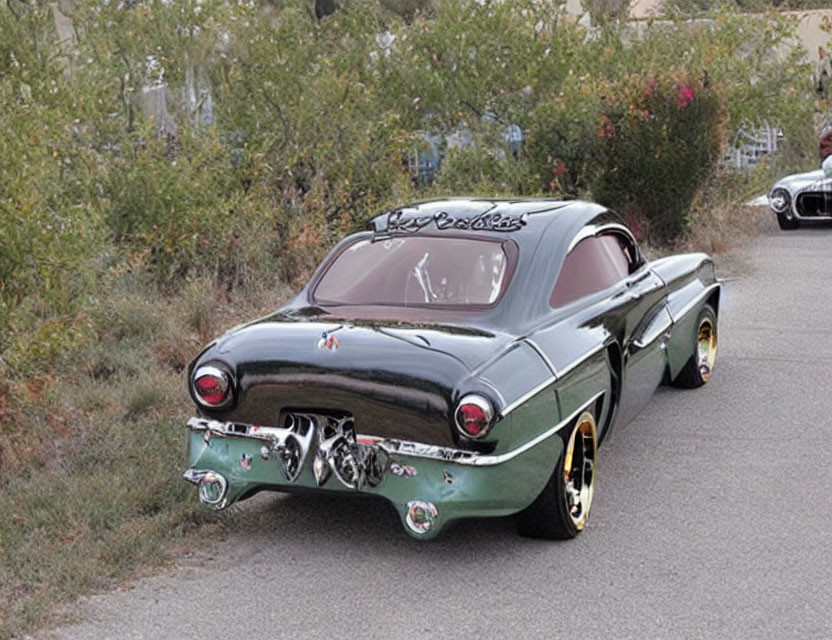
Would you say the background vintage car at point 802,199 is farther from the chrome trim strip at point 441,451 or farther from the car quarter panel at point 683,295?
the chrome trim strip at point 441,451

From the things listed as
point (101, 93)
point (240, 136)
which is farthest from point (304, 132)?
point (101, 93)

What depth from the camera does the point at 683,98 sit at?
47.5 ft

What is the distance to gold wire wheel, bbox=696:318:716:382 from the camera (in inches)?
332

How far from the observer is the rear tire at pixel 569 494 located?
542 centimetres

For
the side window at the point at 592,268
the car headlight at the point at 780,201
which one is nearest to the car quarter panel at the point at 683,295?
the side window at the point at 592,268

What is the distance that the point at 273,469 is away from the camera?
17.5 ft

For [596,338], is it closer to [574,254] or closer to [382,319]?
[574,254]

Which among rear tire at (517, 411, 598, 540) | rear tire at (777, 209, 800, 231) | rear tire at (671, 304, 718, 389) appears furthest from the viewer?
rear tire at (777, 209, 800, 231)

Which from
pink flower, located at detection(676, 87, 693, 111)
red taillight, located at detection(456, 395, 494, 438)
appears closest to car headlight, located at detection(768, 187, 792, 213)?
pink flower, located at detection(676, 87, 693, 111)

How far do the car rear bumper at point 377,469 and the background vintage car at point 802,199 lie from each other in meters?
12.8

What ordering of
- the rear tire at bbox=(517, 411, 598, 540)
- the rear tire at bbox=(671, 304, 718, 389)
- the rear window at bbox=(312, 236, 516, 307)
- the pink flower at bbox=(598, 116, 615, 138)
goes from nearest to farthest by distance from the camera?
the rear tire at bbox=(517, 411, 598, 540)
the rear window at bbox=(312, 236, 516, 307)
the rear tire at bbox=(671, 304, 718, 389)
the pink flower at bbox=(598, 116, 615, 138)

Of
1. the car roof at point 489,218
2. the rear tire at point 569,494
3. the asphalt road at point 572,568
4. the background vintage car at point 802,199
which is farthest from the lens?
the background vintage car at point 802,199

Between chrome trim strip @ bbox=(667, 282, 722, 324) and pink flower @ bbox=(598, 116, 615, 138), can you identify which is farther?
pink flower @ bbox=(598, 116, 615, 138)

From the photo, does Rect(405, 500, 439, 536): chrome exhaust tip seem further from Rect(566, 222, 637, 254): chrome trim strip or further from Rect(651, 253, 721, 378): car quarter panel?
Rect(651, 253, 721, 378): car quarter panel
